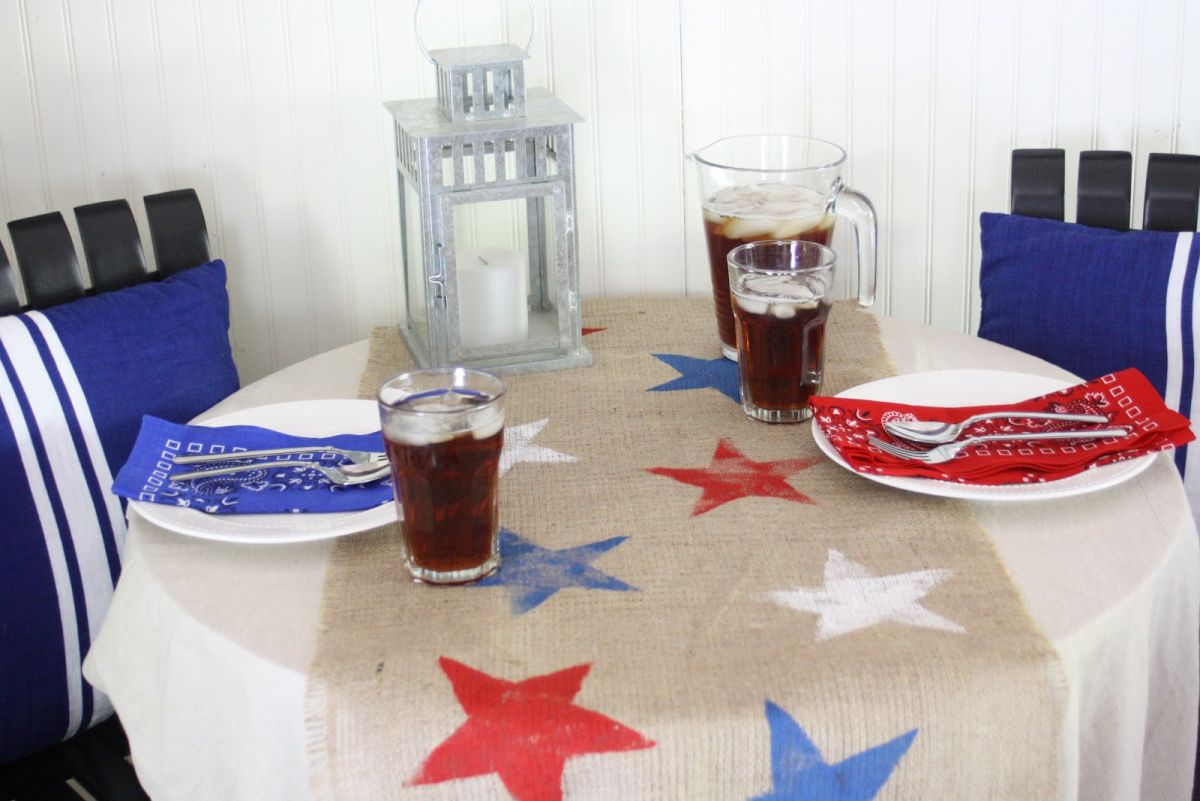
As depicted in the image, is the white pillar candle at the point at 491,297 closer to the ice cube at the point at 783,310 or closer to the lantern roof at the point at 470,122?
the lantern roof at the point at 470,122

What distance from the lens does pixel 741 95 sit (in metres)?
1.73

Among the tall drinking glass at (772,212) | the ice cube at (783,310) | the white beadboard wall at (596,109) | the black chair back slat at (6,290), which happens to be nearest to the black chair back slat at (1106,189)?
the white beadboard wall at (596,109)

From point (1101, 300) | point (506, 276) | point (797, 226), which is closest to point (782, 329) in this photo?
point (797, 226)

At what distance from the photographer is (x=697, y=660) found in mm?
825

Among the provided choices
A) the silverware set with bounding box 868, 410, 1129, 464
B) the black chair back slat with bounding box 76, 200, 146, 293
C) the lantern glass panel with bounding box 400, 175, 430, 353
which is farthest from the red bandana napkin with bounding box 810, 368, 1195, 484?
the black chair back slat with bounding box 76, 200, 146, 293

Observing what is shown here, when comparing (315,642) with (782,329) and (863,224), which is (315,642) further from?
(863,224)

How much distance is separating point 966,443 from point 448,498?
43 centimetres

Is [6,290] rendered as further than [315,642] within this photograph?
Yes

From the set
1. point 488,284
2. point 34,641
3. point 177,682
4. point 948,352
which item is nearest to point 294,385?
point 488,284

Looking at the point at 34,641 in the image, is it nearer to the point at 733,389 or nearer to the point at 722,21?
the point at 733,389

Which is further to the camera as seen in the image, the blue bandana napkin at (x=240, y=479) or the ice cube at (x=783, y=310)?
the ice cube at (x=783, y=310)

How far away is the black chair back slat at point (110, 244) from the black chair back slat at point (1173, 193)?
1207 mm

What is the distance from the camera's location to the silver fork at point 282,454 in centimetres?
106

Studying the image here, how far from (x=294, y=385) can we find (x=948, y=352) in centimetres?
68
